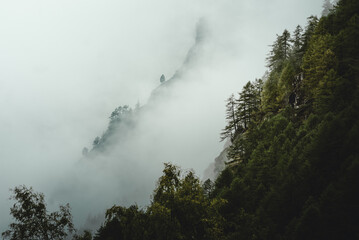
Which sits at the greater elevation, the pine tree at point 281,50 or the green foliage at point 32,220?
the pine tree at point 281,50

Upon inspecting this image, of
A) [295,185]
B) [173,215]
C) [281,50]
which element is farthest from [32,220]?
[281,50]

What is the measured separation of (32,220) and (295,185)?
22763mm

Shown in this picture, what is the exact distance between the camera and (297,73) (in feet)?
125

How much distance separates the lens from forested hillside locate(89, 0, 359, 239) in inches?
453

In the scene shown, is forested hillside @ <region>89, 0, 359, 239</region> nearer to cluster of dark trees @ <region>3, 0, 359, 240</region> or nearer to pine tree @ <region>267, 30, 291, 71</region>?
cluster of dark trees @ <region>3, 0, 359, 240</region>

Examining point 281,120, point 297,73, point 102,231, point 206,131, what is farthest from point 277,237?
point 206,131

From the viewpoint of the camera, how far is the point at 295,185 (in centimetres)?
1661

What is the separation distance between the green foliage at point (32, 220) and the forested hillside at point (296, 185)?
699 centimetres

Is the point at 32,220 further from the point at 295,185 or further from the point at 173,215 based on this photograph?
the point at 295,185

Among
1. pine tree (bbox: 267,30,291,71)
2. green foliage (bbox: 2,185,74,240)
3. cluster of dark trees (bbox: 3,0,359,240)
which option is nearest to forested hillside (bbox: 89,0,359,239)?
cluster of dark trees (bbox: 3,0,359,240)

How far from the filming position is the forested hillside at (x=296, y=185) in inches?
453

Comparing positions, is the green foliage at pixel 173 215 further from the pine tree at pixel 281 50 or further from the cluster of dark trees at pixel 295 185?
the pine tree at pixel 281 50

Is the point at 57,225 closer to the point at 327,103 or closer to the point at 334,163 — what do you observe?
the point at 334,163

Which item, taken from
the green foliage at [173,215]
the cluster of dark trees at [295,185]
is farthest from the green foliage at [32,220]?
the green foliage at [173,215]
